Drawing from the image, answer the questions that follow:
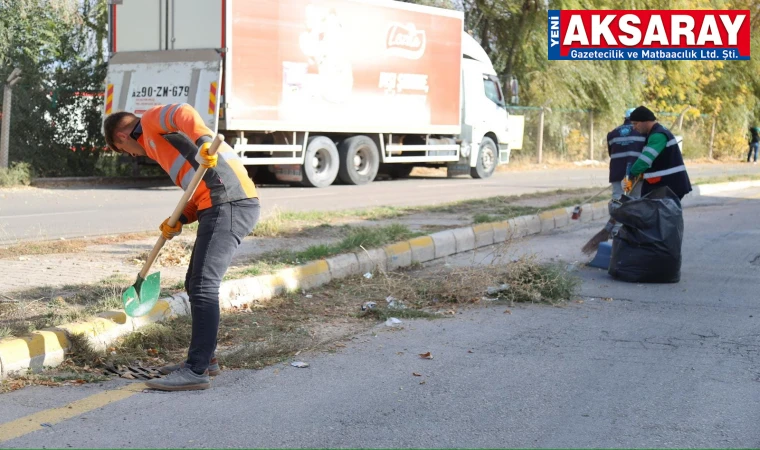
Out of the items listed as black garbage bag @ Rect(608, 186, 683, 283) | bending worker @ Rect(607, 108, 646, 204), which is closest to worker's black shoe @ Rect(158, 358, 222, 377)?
black garbage bag @ Rect(608, 186, 683, 283)

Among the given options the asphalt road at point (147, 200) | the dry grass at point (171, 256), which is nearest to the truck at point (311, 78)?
the asphalt road at point (147, 200)

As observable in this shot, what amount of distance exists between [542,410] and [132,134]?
2.52 m

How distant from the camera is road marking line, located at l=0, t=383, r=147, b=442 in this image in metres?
3.83

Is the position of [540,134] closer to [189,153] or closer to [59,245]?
[59,245]

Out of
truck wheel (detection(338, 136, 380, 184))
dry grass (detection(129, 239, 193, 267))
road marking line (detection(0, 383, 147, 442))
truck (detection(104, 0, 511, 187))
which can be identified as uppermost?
truck (detection(104, 0, 511, 187))

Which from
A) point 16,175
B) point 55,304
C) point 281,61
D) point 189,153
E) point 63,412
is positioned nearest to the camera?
point 63,412

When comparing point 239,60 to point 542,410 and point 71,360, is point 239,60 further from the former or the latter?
point 542,410

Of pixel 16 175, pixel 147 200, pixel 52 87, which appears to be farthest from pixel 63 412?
pixel 52 87

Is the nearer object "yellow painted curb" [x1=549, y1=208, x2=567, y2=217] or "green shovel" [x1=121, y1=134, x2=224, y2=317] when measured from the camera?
"green shovel" [x1=121, y1=134, x2=224, y2=317]

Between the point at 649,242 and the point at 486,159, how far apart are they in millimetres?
15137

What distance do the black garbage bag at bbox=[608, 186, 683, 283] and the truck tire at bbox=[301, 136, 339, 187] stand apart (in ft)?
34.8

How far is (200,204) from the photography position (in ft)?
15.4

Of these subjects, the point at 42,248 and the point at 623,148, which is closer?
the point at 42,248

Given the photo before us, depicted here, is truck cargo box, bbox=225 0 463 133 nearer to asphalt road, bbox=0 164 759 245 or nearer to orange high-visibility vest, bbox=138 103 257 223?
asphalt road, bbox=0 164 759 245
